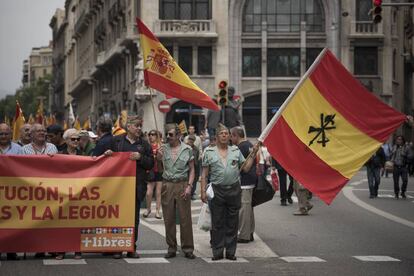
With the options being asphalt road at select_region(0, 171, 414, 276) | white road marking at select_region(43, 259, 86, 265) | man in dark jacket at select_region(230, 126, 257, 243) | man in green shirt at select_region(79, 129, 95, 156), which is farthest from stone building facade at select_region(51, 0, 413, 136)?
white road marking at select_region(43, 259, 86, 265)

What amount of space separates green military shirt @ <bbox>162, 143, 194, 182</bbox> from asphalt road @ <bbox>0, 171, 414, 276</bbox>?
104 cm

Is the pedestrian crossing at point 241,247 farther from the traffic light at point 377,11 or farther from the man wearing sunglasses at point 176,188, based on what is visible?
the traffic light at point 377,11

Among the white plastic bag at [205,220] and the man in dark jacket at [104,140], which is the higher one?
the man in dark jacket at [104,140]

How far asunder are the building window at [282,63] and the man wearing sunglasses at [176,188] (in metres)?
46.8

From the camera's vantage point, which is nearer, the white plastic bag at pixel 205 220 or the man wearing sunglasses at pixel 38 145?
the man wearing sunglasses at pixel 38 145

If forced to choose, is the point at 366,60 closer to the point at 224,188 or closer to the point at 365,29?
the point at 365,29

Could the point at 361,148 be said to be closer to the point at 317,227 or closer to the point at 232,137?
the point at 232,137

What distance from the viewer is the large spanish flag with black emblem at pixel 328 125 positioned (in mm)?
13570

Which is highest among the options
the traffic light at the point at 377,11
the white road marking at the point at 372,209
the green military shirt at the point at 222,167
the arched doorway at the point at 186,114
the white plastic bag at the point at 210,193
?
the traffic light at the point at 377,11

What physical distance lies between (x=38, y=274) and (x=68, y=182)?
2.01 metres

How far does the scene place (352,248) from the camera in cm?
1505

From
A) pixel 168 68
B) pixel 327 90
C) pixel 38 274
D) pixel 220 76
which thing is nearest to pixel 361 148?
pixel 327 90

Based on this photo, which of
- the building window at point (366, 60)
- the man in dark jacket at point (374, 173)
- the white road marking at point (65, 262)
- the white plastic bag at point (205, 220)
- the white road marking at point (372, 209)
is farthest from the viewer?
the building window at point (366, 60)

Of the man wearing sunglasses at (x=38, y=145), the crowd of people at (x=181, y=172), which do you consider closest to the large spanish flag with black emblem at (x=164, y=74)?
the crowd of people at (x=181, y=172)
